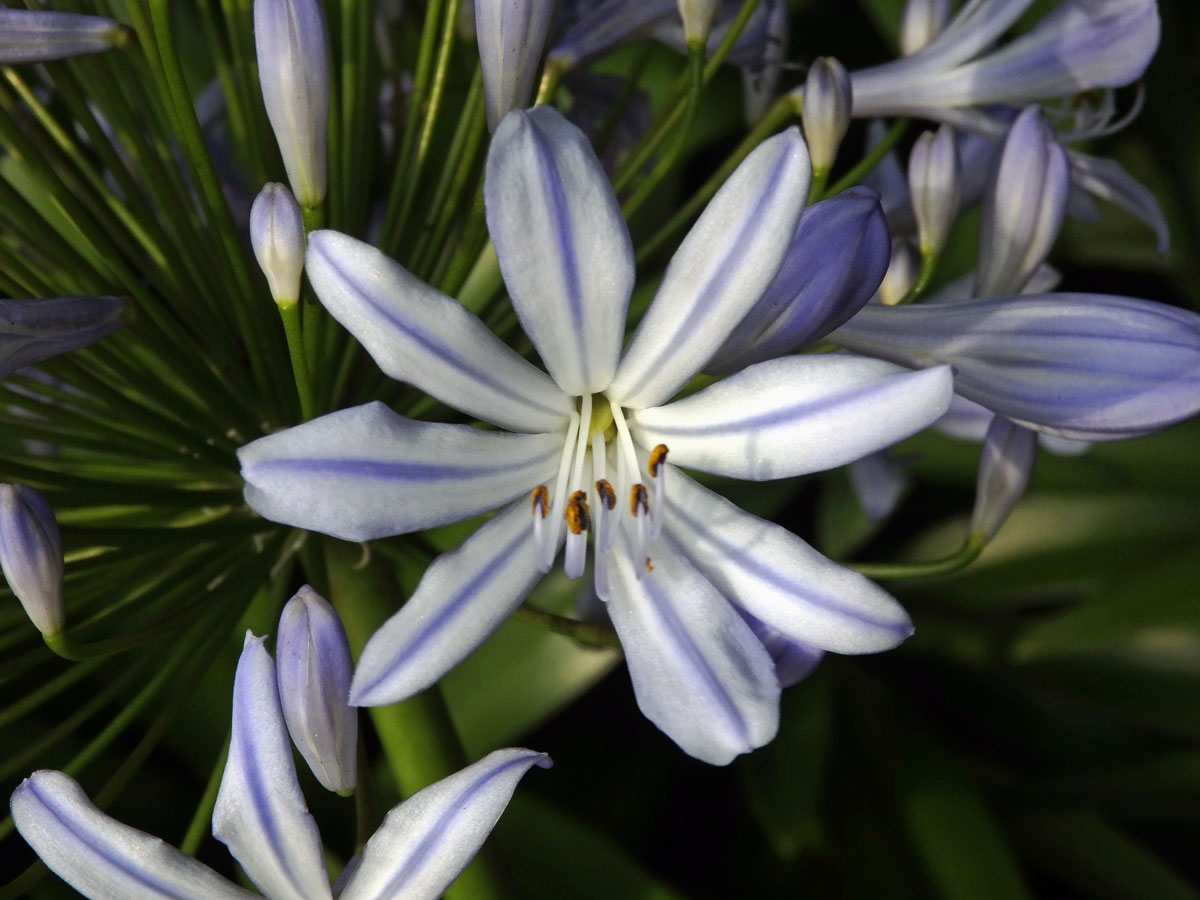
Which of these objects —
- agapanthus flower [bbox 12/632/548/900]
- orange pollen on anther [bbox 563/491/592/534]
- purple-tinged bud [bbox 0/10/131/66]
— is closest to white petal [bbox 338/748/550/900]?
agapanthus flower [bbox 12/632/548/900]

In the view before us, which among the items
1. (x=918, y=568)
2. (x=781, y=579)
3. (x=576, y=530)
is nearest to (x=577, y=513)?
(x=576, y=530)

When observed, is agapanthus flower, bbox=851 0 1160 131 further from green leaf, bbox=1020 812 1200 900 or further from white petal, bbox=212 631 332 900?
green leaf, bbox=1020 812 1200 900

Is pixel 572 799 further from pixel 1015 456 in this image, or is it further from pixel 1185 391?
pixel 1185 391

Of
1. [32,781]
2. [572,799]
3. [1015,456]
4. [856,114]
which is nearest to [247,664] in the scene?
[32,781]

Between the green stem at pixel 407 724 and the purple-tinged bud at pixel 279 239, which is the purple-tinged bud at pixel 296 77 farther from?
the green stem at pixel 407 724

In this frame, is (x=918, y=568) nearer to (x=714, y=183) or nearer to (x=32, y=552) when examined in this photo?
(x=714, y=183)

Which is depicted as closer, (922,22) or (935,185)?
(935,185)
